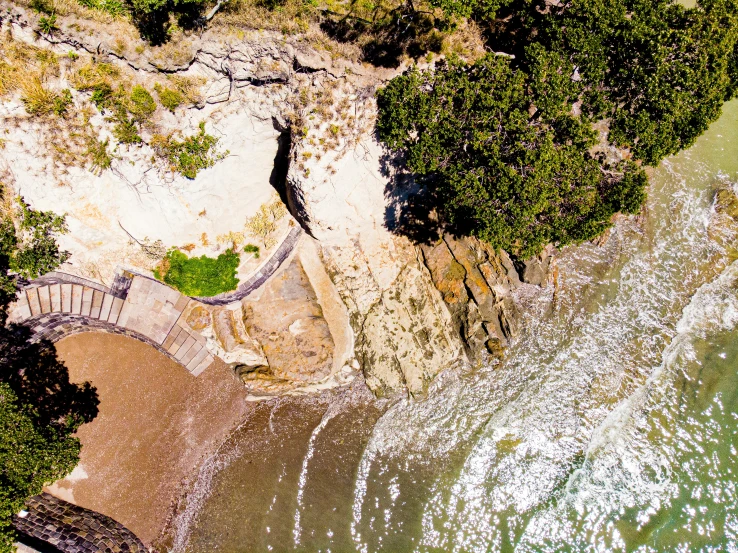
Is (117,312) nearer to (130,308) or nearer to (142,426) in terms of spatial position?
(130,308)

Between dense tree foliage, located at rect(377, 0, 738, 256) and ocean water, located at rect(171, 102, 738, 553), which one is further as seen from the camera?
ocean water, located at rect(171, 102, 738, 553)

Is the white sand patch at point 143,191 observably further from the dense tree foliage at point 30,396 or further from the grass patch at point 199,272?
the dense tree foliage at point 30,396

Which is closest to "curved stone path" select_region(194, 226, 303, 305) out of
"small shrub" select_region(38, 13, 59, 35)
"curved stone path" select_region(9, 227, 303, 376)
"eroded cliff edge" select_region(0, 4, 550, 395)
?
"curved stone path" select_region(9, 227, 303, 376)

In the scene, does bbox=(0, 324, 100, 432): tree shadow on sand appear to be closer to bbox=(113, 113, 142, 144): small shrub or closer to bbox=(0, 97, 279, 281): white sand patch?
bbox=(0, 97, 279, 281): white sand patch

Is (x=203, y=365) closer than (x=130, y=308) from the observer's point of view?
No

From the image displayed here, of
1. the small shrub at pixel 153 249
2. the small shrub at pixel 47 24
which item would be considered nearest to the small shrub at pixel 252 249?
the small shrub at pixel 153 249

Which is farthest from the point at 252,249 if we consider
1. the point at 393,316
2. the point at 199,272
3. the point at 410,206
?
the point at 410,206
